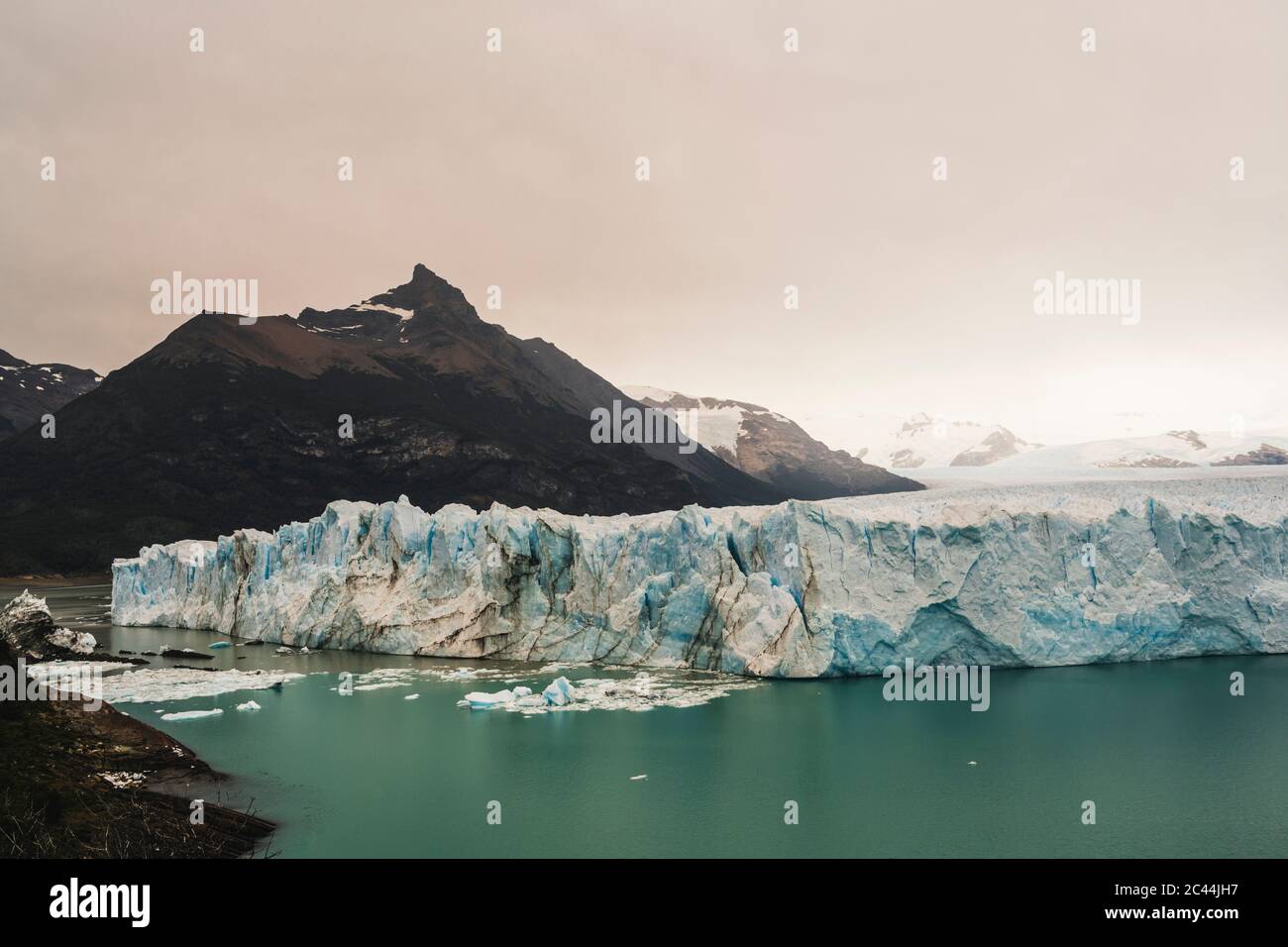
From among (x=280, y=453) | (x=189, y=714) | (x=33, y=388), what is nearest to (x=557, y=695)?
(x=189, y=714)

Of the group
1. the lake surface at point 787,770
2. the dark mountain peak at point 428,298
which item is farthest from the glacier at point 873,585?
the dark mountain peak at point 428,298

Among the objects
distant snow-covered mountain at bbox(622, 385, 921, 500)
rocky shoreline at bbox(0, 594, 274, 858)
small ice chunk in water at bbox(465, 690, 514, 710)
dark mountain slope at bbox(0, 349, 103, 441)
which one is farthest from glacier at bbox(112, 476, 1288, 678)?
dark mountain slope at bbox(0, 349, 103, 441)

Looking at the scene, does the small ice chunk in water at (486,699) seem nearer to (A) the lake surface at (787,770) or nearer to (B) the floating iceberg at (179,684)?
(A) the lake surface at (787,770)

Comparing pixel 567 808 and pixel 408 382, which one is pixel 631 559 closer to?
pixel 567 808

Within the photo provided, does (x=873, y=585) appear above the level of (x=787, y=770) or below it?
above

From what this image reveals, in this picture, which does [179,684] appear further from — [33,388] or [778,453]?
[33,388]
